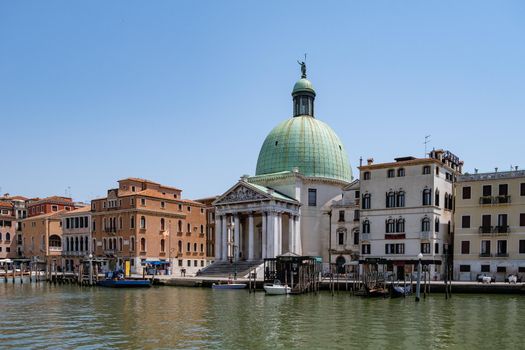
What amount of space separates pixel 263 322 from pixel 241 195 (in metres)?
41.3

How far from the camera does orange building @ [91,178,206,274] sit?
72.2 meters

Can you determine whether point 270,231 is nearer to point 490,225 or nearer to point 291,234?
point 291,234

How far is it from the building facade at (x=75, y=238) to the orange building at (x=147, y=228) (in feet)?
5.01

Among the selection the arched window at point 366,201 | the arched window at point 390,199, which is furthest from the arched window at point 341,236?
the arched window at point 390,199

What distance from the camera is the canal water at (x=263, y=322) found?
24.4 metres

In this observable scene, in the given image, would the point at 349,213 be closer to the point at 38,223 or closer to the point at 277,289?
the point at 277,289

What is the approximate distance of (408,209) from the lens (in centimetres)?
5688

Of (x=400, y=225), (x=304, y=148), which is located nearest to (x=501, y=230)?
(x=400, y=225)

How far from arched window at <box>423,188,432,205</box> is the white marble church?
18634mm

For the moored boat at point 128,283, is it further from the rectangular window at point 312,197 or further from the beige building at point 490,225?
the beige building at point 490,225

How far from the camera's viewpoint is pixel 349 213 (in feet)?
213

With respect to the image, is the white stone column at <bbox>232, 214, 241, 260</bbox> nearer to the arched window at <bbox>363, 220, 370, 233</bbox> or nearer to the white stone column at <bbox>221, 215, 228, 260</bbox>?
the white stone column at <bbox>221, 215, 228, 260</bbox>

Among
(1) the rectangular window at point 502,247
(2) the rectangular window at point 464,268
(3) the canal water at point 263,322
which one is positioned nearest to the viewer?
(3) the canal water at point 263,322

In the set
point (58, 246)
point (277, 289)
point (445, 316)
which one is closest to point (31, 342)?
point (445, 316)
